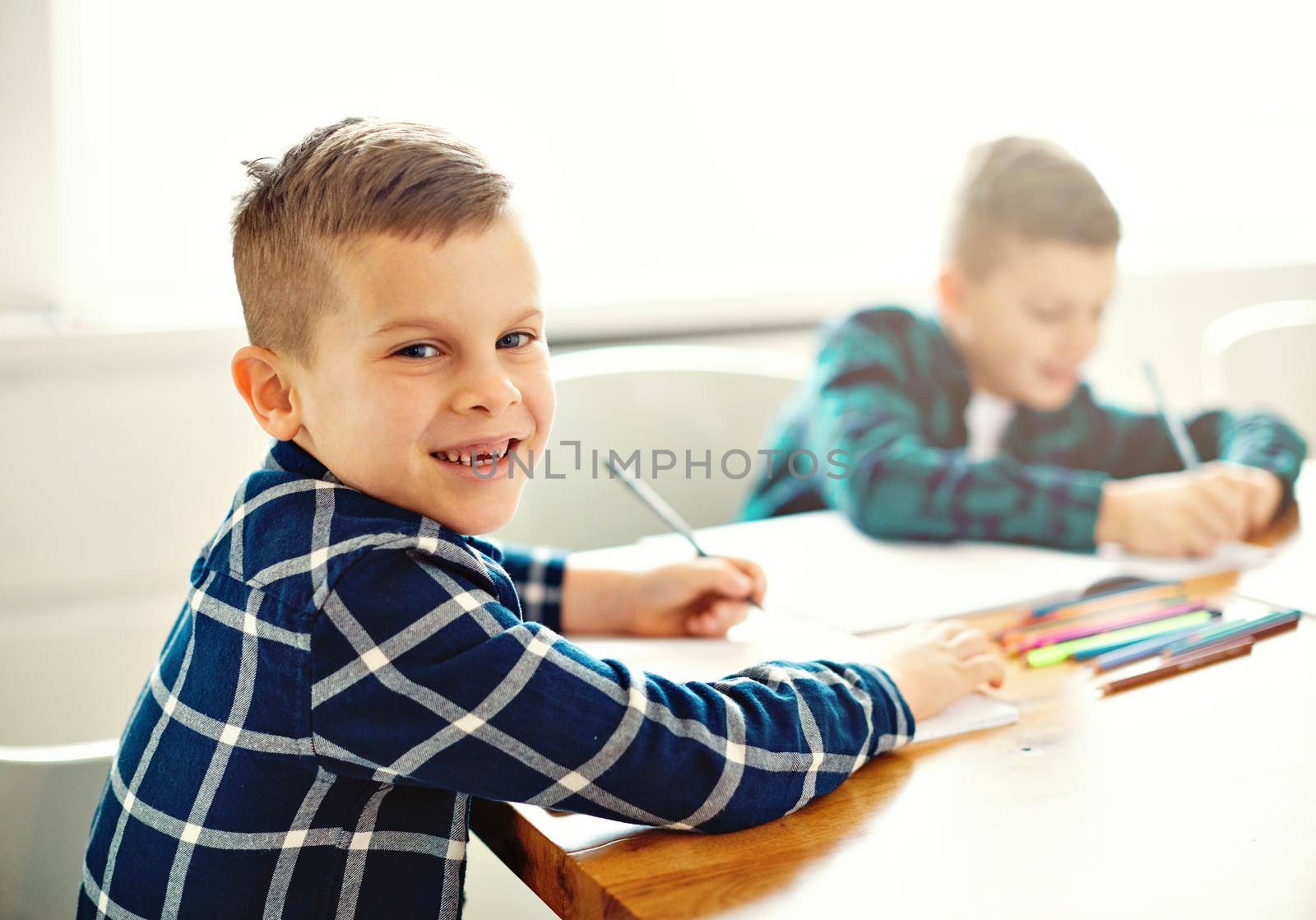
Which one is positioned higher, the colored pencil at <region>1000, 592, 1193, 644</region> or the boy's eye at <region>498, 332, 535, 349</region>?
the boy's eye at <region>498, 332, 535, 349</region>

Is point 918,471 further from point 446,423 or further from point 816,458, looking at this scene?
point 446,423

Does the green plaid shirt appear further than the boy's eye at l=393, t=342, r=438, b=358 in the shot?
Yes

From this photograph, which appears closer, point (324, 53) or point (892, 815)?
point (892, 815)

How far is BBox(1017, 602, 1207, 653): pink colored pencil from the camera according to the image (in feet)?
2.98

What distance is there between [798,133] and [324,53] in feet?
2.93

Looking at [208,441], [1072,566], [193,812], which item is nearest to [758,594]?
[1072,566]

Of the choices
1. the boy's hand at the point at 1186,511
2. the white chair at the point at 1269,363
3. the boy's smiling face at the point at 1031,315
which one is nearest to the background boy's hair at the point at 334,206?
the boy's hand at the point at 1186,511

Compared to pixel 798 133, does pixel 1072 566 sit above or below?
below

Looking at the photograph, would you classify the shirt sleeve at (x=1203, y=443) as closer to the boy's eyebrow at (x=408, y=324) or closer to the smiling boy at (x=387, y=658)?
the smiling boy at (x=387, y=658)

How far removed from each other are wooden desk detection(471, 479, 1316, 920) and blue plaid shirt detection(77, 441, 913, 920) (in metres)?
0.03

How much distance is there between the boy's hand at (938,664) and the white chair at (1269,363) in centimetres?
Result: 109

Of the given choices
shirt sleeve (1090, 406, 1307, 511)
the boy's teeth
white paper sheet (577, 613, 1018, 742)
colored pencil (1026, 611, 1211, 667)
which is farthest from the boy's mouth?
shirt sleeve (1090, 406, 1307, 511)

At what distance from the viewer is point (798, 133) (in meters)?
2.32

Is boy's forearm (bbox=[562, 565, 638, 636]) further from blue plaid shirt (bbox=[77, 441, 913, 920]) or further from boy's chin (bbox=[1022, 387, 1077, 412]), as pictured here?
boy's chin (bbox=[1022, 387, 1077, 412])
